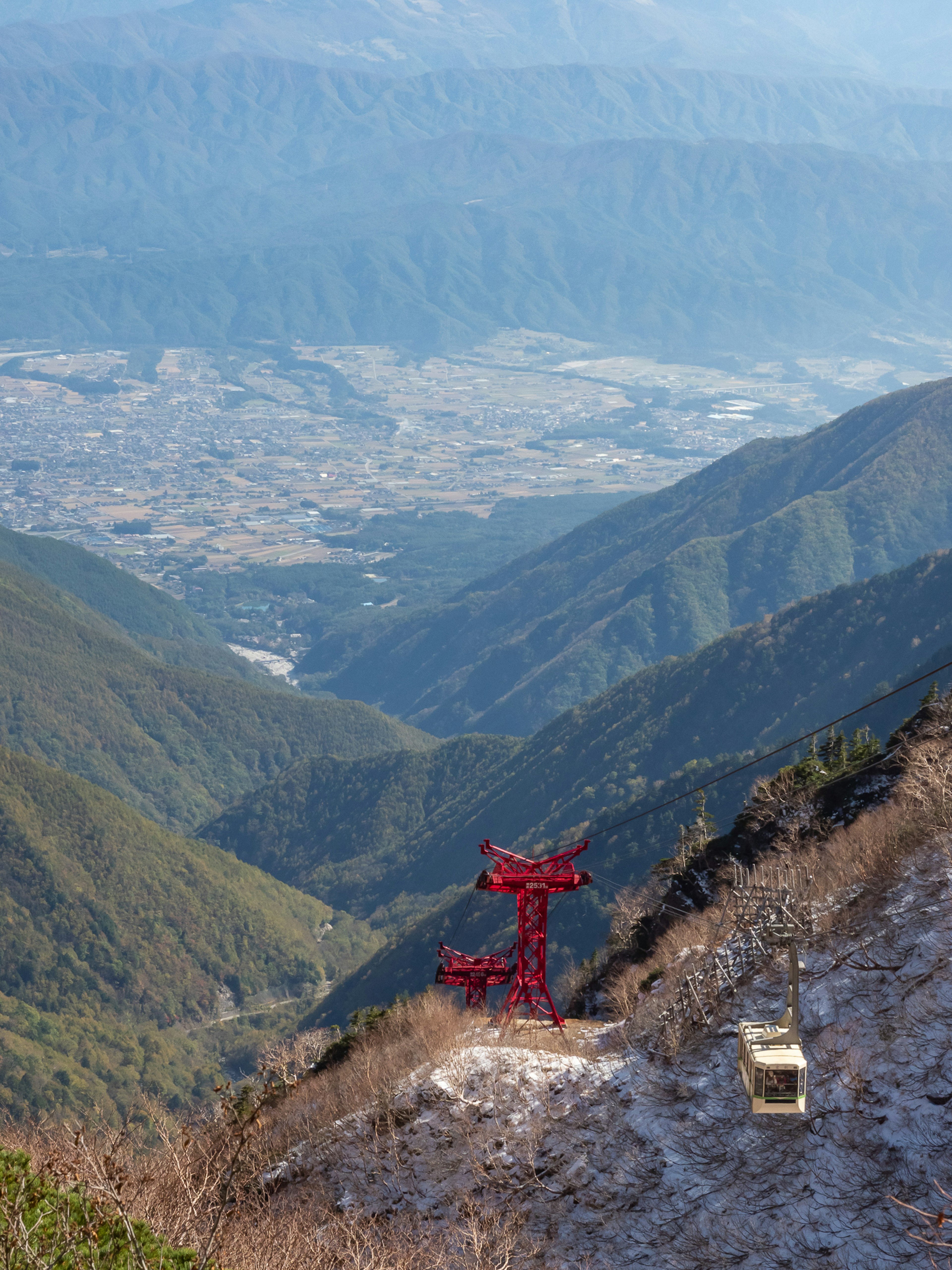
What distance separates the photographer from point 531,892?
51.5 meters

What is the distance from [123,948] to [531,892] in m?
131

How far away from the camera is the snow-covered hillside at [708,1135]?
34.8 meters

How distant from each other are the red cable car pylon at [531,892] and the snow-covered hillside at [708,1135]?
596 cm

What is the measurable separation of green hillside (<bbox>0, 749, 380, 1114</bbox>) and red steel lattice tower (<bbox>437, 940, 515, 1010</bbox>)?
85401 mm

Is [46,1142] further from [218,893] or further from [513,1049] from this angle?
[218,893]

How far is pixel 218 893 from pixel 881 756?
470 ft

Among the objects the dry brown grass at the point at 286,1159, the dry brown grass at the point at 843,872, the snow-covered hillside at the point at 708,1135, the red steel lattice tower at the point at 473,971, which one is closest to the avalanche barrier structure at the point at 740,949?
the dry brown grass at the point at 843,872

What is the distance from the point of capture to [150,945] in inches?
6727


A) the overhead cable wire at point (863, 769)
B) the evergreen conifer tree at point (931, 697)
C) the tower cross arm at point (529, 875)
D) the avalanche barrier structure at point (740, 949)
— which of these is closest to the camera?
the avalanche barrier structure at point (740, 949)

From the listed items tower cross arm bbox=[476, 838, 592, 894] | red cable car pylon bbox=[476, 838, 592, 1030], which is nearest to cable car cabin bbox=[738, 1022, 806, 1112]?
red cable car pylon bbox=[476, 838, 592, 1030]

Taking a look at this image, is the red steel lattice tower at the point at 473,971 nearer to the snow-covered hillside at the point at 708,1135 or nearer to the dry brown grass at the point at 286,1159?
the dry brown grass at the point at 286,1159

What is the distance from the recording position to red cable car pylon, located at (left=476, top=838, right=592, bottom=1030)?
50.0 metres

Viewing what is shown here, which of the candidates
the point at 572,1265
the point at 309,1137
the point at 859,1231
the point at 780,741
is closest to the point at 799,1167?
the point at 859,1231

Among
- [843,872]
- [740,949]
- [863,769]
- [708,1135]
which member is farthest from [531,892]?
[863,769]
